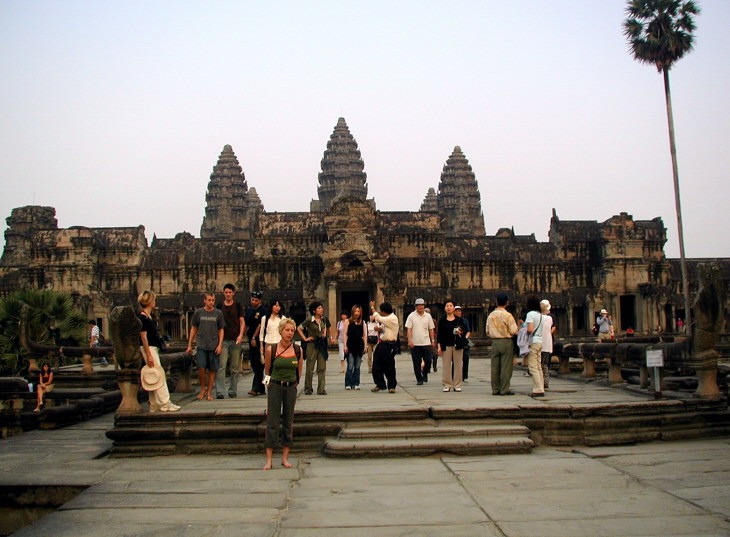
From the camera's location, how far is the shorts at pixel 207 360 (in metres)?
11.6

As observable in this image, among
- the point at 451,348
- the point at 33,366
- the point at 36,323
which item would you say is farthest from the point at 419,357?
the point at 36,323

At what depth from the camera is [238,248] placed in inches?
1591

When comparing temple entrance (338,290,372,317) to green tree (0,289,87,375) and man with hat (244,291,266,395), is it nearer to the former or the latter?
green tree (0,289,87,375)

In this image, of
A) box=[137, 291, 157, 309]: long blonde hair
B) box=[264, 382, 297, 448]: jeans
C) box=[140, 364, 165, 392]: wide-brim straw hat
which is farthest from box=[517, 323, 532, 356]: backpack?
box=[137, 291, 157, 309]: long blonde hair

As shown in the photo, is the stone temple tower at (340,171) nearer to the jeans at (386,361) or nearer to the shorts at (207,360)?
the jeans at (386,361)

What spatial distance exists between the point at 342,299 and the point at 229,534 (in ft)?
107

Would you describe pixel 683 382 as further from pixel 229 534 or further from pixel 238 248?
pixel 238 248

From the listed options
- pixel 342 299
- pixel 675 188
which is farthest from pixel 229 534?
pixel 342 299

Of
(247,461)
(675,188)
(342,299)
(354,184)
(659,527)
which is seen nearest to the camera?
(659,527)

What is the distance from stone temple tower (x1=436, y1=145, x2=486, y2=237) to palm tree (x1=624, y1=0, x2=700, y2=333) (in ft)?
152

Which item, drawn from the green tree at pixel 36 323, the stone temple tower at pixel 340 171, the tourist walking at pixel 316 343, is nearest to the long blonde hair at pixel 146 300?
the tourist walking at pixel 316 343

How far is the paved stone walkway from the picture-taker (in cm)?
Result: 603

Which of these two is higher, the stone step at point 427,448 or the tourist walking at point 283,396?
the tourist walking at point 283,396

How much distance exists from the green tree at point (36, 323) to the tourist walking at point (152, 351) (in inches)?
408
